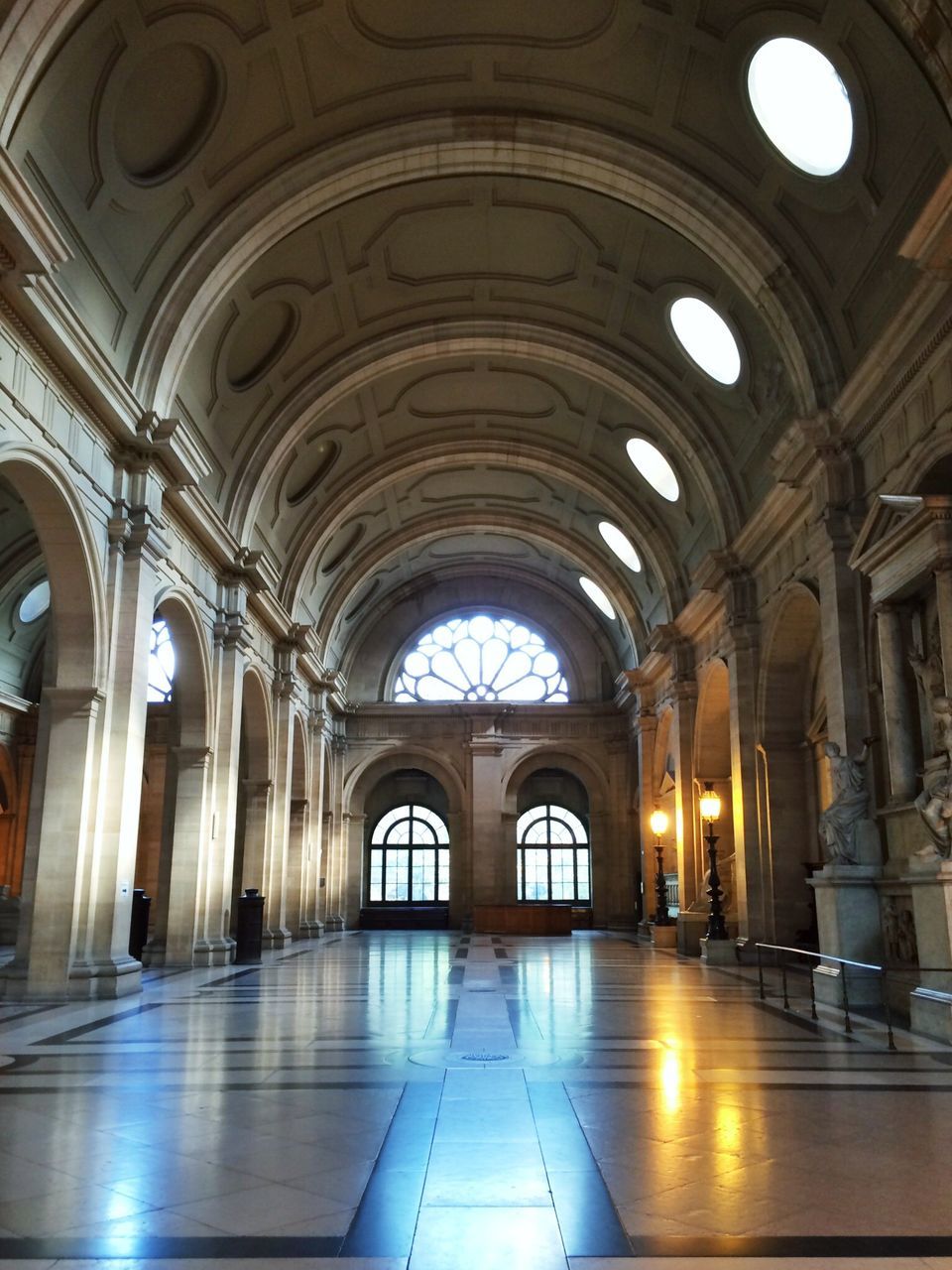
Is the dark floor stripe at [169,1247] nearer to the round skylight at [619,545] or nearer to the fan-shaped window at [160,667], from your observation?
the round skylight at [619,545]

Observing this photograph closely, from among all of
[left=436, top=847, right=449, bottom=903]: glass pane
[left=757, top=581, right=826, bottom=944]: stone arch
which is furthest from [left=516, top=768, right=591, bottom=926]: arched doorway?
[left=757, top=581, right=826, bottom=944]: stone arch

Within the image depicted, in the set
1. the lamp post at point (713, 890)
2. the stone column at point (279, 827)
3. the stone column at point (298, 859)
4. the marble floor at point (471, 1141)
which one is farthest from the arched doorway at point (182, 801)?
the lamp post at point (713, 890)

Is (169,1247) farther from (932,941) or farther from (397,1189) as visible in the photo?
(932,941)

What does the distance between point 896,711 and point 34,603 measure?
2097 centimetres

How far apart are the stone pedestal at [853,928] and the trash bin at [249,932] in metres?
10.7

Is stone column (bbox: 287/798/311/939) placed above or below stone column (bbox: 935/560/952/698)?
below

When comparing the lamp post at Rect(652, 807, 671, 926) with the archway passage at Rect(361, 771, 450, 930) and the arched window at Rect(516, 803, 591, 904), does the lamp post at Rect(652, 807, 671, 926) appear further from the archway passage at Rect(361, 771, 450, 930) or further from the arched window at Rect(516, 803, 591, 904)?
the archway passage at Rect(361, 771, 450, 930)

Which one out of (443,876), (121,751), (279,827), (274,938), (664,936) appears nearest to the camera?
(121,751)

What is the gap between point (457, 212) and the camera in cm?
1741

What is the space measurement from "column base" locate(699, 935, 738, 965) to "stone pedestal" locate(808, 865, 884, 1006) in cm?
604

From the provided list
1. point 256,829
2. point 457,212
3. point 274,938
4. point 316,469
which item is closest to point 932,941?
point 457,212

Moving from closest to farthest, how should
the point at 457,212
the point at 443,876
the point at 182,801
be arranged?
1. the point at 457,212
2. the point at 182,801
3. the point at 443,876

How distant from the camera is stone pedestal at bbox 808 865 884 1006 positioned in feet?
38.6

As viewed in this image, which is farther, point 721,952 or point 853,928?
point 721,952
